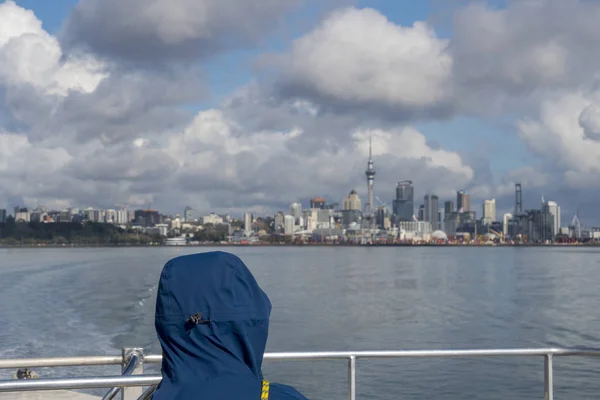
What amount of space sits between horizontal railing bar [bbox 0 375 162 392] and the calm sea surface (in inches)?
566

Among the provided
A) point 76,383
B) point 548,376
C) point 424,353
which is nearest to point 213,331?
point 76,383

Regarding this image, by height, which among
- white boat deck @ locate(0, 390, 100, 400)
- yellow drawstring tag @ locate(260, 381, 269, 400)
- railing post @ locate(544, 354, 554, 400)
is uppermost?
yellow drawstring tag @ locate(260, 381, 269, 400)

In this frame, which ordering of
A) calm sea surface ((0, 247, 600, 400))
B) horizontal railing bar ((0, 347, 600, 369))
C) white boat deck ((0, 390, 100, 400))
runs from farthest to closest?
calm sea surface ((0, 247, 600, 400))
white boat deck ((0, 390, 100, 400))
horizontal railing bar ((0, 347, 600, 369))

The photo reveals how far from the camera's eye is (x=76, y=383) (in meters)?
3.50

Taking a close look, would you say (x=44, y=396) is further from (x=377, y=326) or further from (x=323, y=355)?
(x=377, y=326)

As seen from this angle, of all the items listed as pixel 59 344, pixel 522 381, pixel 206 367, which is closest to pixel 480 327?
pixel 522 381

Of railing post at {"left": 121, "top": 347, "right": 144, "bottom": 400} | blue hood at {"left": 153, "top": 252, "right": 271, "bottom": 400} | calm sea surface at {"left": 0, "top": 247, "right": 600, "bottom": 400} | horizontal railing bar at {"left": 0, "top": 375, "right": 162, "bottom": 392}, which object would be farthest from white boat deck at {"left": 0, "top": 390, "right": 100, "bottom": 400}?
calm sea surface at {"left": 0, "top": 247, "right": 600, "bottom": 400}

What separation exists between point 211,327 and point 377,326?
3439cm

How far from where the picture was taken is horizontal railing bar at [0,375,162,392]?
3391mm

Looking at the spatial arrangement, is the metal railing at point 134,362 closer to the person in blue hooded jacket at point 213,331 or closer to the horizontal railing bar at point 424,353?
the horizontal railing bar at point 424,353

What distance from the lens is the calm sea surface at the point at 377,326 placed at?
69.3 ft

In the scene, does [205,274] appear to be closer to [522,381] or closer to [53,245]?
[522,381]

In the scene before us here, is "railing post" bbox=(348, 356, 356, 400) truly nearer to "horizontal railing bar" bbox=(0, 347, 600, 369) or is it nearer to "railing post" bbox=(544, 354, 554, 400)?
"horizontal railing bar" bbox=(0, 347, 600, 369)

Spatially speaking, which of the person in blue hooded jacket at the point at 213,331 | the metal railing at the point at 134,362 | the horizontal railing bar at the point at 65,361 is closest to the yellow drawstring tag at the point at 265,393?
the person in blue hooded jacket at the point at 213,331
